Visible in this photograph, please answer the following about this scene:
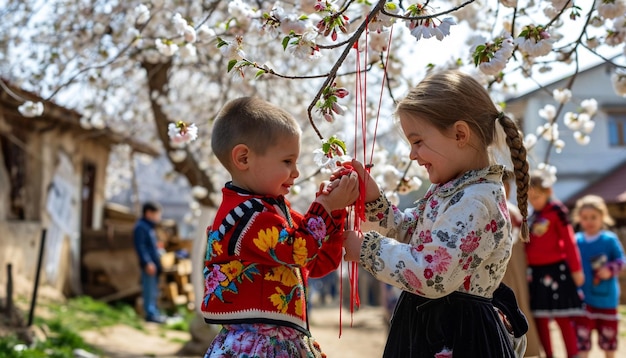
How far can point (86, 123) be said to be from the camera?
9172 millimetres

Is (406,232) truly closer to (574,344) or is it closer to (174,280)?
(574,344)

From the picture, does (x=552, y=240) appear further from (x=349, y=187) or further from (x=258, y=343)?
(x=258, y=343)

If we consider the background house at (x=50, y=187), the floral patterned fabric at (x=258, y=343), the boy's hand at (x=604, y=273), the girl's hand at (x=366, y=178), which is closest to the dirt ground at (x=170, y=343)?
the background house at (x=50, y=187)

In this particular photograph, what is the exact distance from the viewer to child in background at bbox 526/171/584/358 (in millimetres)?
5297

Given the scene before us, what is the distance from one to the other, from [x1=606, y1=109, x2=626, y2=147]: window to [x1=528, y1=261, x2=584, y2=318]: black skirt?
51.8 ft

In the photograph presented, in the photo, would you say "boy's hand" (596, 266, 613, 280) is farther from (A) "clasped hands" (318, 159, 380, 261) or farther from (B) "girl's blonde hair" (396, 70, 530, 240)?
(A) "clasped hands" (318, 159, 380, 261)

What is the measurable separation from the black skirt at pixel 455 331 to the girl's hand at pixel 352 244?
0.80ft

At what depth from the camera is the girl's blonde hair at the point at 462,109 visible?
2115 mm

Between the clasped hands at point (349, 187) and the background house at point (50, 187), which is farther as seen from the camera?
the background house at point (50, 187)

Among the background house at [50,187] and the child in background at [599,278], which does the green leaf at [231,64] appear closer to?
the child in background at [599,278]

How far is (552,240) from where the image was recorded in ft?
17.7

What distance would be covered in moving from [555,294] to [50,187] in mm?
7110

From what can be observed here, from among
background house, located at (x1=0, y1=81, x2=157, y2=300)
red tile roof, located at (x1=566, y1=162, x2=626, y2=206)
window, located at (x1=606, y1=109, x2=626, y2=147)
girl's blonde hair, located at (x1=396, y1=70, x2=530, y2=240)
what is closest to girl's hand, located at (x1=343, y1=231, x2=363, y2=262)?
girl's blonde hair, located at (x1=396, y1=70, x2=530, y2=240)

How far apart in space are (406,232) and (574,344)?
11.4 ft
